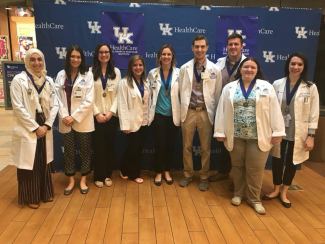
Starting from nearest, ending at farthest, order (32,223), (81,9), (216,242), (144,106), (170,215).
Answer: (216,242)
(32,223)
(170,215)
(144,106)
(81,9)

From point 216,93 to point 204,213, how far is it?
1377 mm

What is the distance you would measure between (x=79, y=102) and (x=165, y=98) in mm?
1014

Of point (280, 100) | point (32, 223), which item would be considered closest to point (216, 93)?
point (280, 100)

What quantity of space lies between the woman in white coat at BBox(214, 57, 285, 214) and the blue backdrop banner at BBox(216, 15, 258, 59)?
107 centimetres

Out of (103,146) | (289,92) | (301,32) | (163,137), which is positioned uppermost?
(301,32)

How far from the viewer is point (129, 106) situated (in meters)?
3.11

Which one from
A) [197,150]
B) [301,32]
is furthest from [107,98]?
[301,32]

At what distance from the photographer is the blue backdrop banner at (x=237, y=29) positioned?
3561 millimetres

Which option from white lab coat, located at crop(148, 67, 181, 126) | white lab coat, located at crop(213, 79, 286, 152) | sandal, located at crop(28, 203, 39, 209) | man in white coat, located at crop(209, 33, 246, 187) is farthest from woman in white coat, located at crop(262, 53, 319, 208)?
sandal, located at crop(28, 203, 39, 209)

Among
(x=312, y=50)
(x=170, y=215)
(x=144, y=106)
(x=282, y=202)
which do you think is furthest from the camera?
(x=312, y=50)

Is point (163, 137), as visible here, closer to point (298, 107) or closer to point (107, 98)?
point (107, 98)

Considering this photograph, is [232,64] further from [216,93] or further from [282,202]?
[282,202]

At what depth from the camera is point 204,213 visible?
2.70 metres

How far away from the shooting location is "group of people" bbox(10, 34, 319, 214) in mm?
2574
